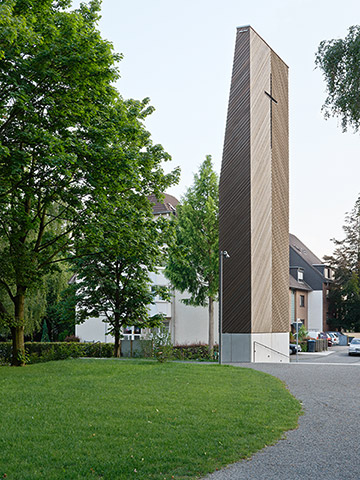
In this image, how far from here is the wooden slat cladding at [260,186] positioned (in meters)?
29.1

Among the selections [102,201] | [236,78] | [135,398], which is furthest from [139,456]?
[236,78]

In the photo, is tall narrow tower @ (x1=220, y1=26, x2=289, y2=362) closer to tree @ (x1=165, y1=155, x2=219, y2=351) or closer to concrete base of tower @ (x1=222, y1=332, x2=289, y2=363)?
concrete base of tower @ (x1=222, y1=332, x2=289, y2=363)

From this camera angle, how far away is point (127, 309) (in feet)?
95.8

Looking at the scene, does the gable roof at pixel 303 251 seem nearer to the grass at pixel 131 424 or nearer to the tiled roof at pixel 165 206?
the tiled roof at pixel 165 206

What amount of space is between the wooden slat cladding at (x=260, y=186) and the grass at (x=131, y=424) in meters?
Result: 13.1

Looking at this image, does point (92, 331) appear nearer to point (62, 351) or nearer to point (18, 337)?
point (62, 351)

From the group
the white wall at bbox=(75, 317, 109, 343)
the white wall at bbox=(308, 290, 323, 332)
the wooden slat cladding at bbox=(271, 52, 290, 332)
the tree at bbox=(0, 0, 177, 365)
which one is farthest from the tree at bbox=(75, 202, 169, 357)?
the white wall at bbox=(308, 290, 323, 332)

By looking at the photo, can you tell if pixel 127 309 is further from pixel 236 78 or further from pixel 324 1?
pixel 324 1

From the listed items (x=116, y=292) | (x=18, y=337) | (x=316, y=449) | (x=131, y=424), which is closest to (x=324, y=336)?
(x=116, y=292)

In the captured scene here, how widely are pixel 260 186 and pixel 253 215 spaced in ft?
6.25

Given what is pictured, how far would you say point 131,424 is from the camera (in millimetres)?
9375

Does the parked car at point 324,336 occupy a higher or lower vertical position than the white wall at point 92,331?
lower

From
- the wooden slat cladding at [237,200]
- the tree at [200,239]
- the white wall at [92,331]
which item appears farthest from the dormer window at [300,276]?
the wooden slat cladding at [237,200]

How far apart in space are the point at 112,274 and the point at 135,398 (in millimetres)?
17595
